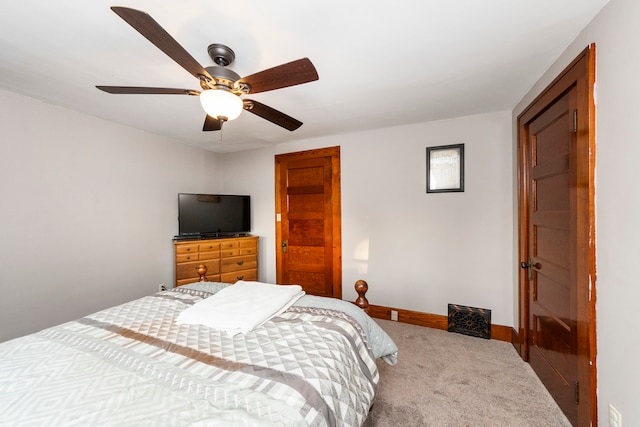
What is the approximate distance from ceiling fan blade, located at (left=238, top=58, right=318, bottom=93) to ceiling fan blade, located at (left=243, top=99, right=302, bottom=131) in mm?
143

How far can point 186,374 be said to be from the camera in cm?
98

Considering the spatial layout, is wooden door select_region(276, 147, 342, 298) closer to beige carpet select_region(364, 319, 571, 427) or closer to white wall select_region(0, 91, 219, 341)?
beige carpet select_region(364, 319, 571, 427)

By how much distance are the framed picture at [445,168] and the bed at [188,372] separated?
1.93 metres

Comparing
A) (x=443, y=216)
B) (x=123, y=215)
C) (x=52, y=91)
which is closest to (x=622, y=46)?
(x=443, y=216)

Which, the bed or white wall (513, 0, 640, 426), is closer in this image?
the bed

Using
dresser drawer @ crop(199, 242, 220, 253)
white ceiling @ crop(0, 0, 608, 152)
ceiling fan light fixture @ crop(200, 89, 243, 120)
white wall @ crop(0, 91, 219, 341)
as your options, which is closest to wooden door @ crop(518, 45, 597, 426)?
white ceiling @ crop(0, 0, 608, 152)

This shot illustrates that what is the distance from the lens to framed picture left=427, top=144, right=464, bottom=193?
2748 mm

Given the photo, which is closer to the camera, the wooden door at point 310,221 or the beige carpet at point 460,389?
the beige carpet at point 460,389

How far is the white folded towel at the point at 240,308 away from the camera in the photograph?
4.55ft

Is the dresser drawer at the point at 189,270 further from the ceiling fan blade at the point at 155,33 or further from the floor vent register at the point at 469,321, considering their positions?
the floor vent register at the point at 469,321

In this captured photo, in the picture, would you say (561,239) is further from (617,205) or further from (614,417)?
(614,417)

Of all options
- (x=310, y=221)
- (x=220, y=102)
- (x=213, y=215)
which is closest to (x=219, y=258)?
(x=213, y=215)

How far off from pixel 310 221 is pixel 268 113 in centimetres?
196

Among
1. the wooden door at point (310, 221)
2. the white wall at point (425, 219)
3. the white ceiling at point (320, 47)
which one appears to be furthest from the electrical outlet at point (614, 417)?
the wooden door at point (310, 221)
